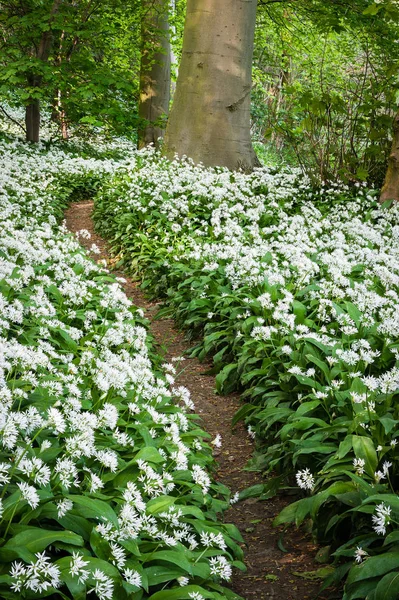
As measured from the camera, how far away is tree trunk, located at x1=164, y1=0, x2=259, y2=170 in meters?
10.7

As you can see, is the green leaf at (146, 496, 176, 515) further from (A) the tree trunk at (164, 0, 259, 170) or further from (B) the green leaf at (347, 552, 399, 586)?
(A) the tree trunk at (164, 0, 259, 170)

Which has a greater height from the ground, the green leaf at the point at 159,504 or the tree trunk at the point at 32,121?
the tree trunk at the point at 32,121

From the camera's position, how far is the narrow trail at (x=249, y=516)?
3025mm

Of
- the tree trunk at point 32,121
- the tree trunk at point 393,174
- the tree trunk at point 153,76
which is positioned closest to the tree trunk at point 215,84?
the tree trunk at point 393,174

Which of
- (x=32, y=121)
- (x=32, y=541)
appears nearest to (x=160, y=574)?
(x=32, y=541)

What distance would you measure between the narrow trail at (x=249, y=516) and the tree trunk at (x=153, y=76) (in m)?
10.9

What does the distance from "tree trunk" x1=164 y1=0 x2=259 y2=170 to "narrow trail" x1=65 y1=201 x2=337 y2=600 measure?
18.4ft

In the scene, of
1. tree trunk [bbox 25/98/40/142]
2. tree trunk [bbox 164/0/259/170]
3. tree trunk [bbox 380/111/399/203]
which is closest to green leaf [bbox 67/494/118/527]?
tree trunk [bbox 380/111/399/203]

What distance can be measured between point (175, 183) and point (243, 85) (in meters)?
2.77

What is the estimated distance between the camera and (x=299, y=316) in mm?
5059

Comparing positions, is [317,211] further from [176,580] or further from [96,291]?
[176,580]

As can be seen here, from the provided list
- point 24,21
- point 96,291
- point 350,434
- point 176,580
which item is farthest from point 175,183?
point 176,580

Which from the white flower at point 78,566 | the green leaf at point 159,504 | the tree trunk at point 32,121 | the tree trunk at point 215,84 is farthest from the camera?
the tree trunk at point 32,121

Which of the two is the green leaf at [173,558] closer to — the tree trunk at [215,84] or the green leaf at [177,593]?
the green leaf at [177,593]
